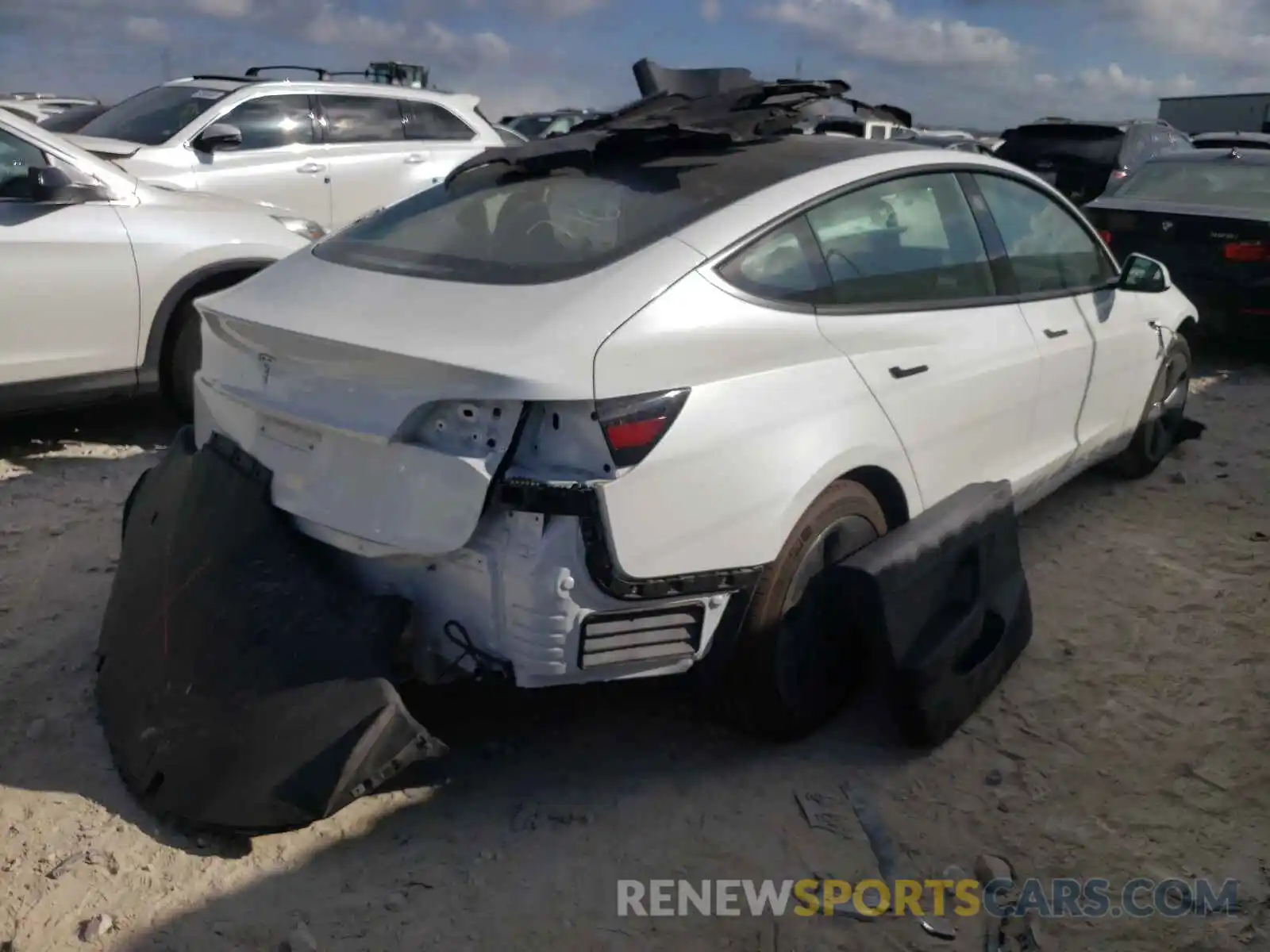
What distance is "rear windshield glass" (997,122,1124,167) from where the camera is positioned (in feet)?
41.8

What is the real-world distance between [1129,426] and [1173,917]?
2863 mm

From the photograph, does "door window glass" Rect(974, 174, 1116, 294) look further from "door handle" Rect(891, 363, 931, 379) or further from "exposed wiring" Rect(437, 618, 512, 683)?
"exposed wiring" Rect(437, 618, 512, 683)

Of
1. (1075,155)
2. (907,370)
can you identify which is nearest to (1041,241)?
(907,370)

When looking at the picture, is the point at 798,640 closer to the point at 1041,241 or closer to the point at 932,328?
the point at 932,328

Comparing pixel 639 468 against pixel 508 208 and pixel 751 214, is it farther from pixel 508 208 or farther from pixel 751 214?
pixel 508 208

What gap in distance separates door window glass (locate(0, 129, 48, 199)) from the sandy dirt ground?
6.32ft

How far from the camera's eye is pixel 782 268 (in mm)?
3010

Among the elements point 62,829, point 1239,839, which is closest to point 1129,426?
point 1239,839

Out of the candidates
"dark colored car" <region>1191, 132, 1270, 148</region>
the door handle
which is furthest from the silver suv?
"dark colored car" <region>1191, 132, 1270, 148</region>

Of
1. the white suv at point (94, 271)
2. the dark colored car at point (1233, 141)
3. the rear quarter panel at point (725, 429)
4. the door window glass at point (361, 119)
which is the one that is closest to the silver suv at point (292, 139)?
the door window glass at point (361, 119)

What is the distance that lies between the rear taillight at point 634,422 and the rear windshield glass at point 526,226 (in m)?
0.45

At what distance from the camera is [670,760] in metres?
3.09

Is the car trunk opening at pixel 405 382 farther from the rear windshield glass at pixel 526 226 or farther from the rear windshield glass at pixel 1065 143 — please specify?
the rear windshield glass at pixel 1065 143

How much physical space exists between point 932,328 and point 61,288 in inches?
155
